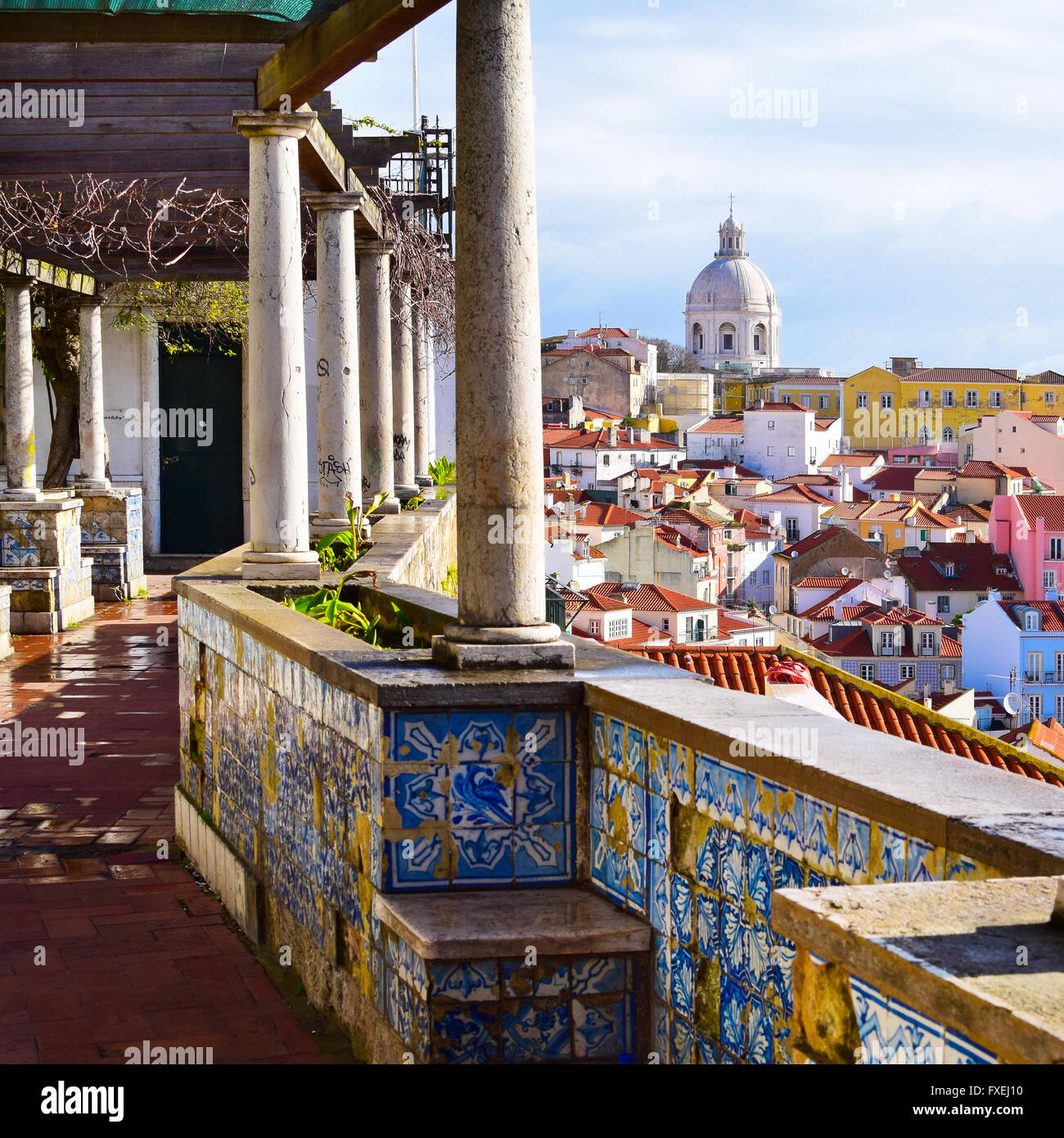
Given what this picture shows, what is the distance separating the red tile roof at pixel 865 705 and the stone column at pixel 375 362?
2.49m

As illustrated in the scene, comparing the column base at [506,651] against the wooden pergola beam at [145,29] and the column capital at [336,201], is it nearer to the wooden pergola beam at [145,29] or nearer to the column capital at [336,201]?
the wooden pergola beam at [145,29]

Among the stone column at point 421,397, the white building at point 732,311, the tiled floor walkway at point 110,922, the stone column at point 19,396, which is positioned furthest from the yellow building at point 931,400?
the tiled floor walkway at point 110,922

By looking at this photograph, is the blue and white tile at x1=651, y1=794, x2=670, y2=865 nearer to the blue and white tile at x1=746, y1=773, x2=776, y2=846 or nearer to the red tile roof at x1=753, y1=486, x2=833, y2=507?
the blue and white tile at x1=746, y1=773, x2=776, y2=846

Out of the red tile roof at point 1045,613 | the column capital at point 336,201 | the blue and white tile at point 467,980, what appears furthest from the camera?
the red tile roof at point 1045,613

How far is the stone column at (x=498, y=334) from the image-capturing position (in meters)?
3.81

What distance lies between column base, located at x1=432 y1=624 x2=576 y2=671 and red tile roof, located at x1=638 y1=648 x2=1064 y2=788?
665 centimetres

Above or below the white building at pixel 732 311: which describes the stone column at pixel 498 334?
below

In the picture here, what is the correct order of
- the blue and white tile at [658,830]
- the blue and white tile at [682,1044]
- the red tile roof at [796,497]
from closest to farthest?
1. the blue and white tile at [682,1044]
2. the blue and white tile at [658,830]
3. the red tile roof at [796,497]

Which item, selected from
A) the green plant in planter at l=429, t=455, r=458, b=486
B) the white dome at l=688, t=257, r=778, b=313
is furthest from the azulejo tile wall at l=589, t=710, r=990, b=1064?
the white dome at l=688, t=257, r=778, b=313

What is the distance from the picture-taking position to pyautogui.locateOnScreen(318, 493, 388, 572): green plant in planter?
26.2 feet

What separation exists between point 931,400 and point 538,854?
105469mm

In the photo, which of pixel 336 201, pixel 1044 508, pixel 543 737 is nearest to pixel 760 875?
pixel 543 737
